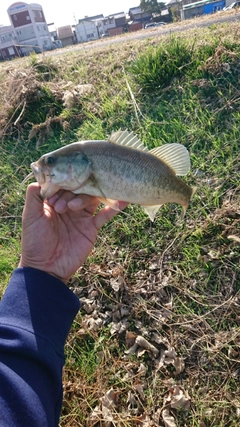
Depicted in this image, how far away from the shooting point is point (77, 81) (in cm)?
663

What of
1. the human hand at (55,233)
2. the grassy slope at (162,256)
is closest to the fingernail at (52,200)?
the human hand at (55,233)

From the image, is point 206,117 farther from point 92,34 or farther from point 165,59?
point 92,34

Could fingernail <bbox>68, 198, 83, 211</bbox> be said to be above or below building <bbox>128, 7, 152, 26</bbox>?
below

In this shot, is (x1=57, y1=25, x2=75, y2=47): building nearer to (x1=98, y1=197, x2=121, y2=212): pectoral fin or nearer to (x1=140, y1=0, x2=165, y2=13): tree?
(x1=140, y1=0, x2=165, y2=13): tree

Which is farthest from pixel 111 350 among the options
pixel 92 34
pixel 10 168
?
pixel 92 34

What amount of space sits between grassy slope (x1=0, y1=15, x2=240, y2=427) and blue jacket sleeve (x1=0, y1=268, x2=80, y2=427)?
114cm

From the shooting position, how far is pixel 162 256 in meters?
3.52

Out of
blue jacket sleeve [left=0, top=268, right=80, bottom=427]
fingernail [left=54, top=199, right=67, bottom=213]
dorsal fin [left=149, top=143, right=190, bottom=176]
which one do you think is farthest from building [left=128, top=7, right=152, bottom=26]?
blue jacket sleeve [left=0, top=268, right=80, bottom=427]

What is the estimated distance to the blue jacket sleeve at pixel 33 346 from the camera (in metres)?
1.53

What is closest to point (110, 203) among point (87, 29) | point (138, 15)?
point (87, 29)

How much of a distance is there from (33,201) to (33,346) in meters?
1.03

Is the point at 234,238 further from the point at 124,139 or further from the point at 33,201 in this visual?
the point at 33,201

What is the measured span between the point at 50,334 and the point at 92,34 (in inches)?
2815

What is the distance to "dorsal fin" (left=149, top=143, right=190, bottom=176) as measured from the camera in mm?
2330
